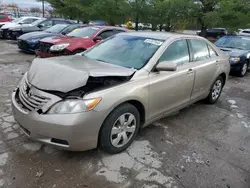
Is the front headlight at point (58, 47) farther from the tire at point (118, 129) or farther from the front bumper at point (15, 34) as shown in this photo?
the front bumper at point (15, 34)

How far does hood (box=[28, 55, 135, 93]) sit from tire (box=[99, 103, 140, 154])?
47 centimetres

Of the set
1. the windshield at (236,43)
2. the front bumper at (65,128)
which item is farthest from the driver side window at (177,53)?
the windshield at (236,43)

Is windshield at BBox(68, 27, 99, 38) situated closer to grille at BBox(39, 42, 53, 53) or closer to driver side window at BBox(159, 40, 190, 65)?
grille at BBox(39, 42, 53, 53)

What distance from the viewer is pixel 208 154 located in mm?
3078

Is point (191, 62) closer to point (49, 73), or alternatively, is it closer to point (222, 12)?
point (49, 73)

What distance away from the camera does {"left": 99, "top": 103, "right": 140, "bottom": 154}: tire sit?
2.64m

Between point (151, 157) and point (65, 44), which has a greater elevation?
point (65, 44)

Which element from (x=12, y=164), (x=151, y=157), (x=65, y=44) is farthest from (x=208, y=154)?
(x=65, y=44)

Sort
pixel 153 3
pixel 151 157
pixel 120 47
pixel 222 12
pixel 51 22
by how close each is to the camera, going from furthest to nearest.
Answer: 1. pixel 153 3
2. pixel 51 22
3. pixel 222 12
4. pixel 120 47
5. pixel 151 157

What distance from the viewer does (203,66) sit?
410 centimetres

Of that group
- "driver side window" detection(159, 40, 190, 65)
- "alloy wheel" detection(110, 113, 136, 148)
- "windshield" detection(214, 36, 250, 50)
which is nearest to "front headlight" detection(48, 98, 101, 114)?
"alloy wheel" detection(110, 113, 136, 148)

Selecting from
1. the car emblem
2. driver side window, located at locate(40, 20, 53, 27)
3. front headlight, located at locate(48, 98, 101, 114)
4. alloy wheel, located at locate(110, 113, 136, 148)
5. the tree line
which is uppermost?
the tree line

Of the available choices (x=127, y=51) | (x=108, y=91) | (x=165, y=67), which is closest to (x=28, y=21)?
(x=127, y=51)

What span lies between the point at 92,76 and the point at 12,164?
1.41 m
